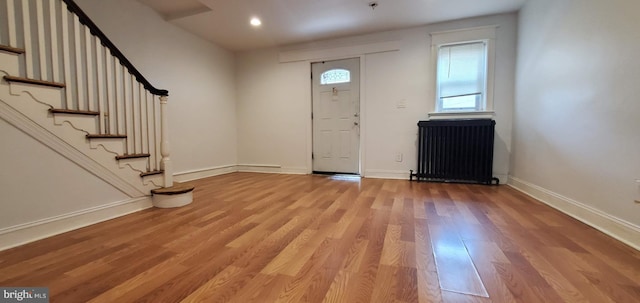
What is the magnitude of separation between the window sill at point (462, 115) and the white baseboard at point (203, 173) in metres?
3.63

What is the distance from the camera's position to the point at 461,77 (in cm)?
363

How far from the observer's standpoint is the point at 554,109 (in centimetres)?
237

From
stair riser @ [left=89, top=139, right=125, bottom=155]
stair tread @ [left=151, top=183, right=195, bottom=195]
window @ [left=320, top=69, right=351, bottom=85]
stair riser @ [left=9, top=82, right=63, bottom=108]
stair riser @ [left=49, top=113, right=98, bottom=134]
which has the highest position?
window @ [left=320, top=69, right=351, bottom=85]

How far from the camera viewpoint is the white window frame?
11.3ft

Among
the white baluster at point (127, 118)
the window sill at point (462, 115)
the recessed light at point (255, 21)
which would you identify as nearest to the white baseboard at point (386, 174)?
the window sill at point (462, 115)

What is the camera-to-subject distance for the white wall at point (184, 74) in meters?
2.98

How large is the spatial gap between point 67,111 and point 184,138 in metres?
2.01

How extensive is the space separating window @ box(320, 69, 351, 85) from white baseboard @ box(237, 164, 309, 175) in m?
1.59

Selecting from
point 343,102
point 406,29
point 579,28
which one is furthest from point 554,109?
point 343,102

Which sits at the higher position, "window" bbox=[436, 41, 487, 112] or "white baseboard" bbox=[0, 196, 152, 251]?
"window" bbox=[436, 41, 487, 112]

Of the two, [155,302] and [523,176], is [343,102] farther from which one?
[155,302]

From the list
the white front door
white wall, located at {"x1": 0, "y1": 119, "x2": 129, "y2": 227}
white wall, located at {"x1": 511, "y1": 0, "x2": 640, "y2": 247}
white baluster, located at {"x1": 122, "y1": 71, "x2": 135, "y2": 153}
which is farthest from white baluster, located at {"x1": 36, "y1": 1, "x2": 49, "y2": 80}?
white wall, located at {"x1": 511, "y1": 0, "x2": 640, "y2": 247}

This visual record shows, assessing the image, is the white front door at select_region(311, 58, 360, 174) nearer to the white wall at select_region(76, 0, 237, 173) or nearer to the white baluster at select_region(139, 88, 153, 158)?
the white wall at select_region(76, 0, 237, 173)

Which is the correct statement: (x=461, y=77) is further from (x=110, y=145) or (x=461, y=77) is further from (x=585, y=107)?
(x=110, y=145)
